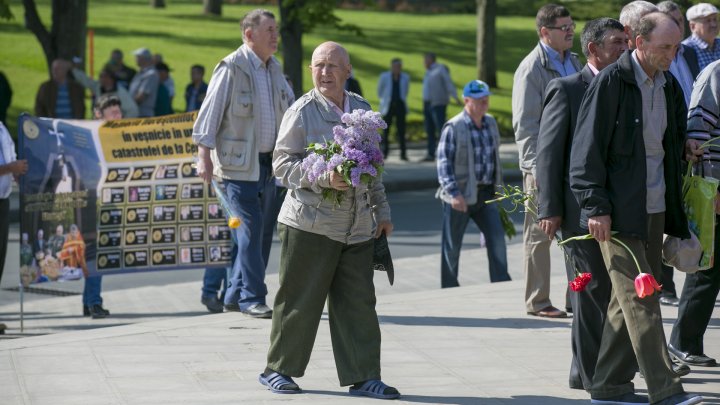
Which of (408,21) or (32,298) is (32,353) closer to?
(32,298)

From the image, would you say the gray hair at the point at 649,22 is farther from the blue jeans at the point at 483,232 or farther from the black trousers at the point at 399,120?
the black trousers at the point at 399,120

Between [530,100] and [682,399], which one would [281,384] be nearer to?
[682,399]

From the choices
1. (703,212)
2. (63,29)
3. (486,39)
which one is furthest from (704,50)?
(486,39)

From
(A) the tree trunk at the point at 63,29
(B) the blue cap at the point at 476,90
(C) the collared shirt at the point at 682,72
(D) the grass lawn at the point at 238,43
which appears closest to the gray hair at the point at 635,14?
(C) the collared shirt at the point at 682,72

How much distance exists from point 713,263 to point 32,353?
4007mm

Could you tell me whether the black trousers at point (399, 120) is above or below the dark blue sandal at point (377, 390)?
below

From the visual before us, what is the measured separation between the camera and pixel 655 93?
6691 millimetres

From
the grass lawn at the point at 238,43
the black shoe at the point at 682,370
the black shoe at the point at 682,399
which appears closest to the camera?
the black shoe at the point at 682,399

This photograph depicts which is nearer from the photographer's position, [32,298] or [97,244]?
[97,244]

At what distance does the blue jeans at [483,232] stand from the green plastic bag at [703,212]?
4.51 m

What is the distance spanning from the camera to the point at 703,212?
7.05 meters

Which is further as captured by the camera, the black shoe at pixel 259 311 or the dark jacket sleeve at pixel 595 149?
the black shoe at pixel 259 311

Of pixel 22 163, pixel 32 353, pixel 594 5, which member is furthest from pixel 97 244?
pixel 594 5

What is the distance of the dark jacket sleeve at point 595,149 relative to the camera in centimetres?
655
